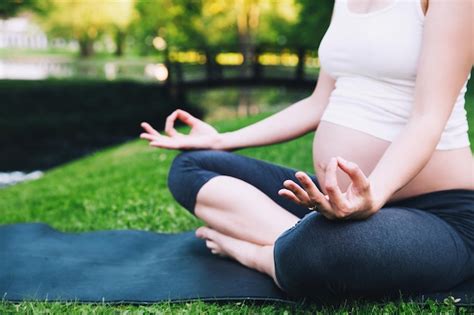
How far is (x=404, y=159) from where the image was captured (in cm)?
187

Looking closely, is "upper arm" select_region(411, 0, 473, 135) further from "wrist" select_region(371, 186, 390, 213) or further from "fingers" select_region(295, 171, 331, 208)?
"fingers" select_region(295, 171, 331, 208)

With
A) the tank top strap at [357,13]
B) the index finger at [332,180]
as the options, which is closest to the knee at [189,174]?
the tank top strap at [357,13]

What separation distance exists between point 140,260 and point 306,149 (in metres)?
4.50

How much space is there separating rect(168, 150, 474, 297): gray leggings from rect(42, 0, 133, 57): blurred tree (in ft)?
114

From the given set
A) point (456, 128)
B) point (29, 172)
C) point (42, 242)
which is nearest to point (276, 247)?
point (456, 128)

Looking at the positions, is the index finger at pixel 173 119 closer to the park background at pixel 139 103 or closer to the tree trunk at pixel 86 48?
the park background at pixel 139 103

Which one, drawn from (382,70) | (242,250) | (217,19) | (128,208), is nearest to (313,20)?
(217,19)

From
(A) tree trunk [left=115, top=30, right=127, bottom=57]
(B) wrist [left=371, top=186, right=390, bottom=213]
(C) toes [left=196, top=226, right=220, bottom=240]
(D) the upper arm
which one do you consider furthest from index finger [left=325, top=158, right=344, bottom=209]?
(A) tree trunk [left=115, top=30, right=127, bottom=57]

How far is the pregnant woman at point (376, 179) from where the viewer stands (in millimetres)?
1905

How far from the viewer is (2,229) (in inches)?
143

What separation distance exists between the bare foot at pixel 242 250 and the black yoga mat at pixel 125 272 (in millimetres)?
35

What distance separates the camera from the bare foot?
240 cm

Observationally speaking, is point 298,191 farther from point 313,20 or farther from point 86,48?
point 86,48

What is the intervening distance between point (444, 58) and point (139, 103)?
68.0 feet
